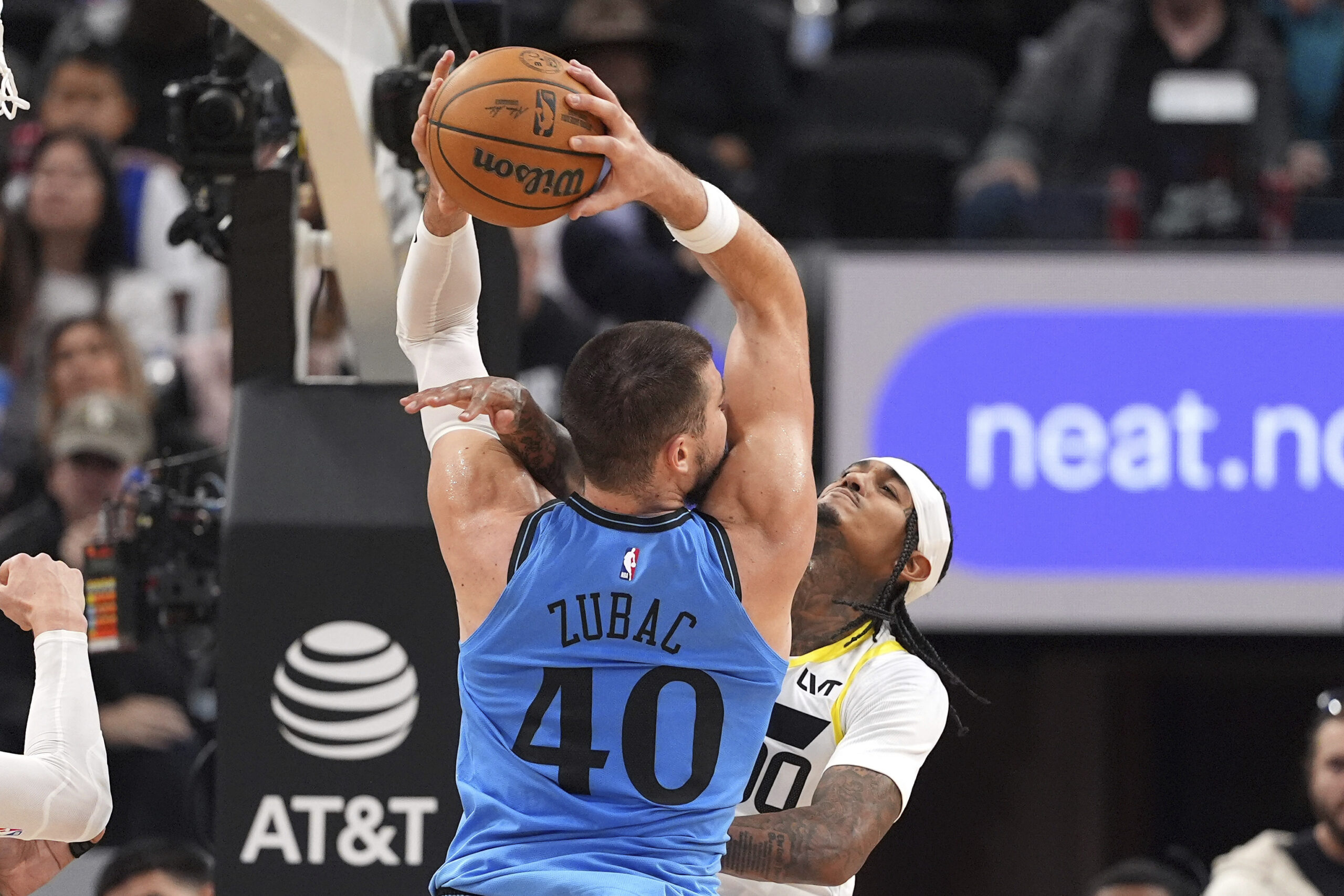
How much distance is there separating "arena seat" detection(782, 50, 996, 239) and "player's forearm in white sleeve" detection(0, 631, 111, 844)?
565 centimetres

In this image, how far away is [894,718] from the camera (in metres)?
4.19

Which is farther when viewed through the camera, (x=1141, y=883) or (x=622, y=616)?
(x=1141, y=883)

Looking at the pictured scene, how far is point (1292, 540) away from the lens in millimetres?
7793

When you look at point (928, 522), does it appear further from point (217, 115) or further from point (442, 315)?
point (217, 115)

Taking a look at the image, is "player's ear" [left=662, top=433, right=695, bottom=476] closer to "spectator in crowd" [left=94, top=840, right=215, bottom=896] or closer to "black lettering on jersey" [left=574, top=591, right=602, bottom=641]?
"black lettering on jersey" [left=574, top=591, right=602, bottom=641]

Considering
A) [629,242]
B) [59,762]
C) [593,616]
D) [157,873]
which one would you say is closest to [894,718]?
[593,616]

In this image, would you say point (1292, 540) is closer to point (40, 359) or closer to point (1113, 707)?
point (1113, 707)

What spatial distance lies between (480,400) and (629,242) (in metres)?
4.96

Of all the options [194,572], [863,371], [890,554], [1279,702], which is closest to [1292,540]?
[1279,702]

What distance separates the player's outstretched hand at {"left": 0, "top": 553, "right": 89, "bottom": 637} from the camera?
3.69 meters

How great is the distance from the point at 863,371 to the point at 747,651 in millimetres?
4520

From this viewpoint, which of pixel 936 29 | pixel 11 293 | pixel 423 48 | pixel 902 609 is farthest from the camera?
pixel 936 29

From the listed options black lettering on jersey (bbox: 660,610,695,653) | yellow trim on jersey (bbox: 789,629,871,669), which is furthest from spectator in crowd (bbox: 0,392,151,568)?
black lettering on jersey (bbox: 660,610,695,653)

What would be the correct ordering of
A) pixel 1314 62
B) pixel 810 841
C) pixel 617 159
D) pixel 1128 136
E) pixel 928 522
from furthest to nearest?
pixel 1314 62, pixel 1128 136, pixel 928 522, pixel 810 841, pixel 617 159
